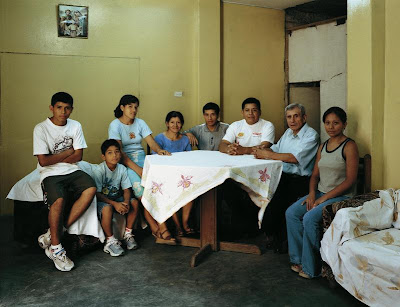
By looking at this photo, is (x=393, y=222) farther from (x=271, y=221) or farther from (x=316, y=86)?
(x=316, y=86)

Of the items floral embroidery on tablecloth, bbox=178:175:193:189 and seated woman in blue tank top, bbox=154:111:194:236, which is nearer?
floral embroidery on tablecloth, bbox=178:175:193:189

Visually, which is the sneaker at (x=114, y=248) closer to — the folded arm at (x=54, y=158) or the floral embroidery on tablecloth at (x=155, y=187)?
the floral embroidery on tablecloth at (x=155, y=187)

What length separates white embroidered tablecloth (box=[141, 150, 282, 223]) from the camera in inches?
111

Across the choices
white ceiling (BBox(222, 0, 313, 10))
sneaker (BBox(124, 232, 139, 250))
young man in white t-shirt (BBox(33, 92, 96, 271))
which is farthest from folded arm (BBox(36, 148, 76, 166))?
white ceiling (BBox(222, 0, 313, 10))

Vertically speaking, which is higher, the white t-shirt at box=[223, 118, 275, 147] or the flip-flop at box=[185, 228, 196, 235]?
the white t-shirt at box=[223, 118, 275, 147]

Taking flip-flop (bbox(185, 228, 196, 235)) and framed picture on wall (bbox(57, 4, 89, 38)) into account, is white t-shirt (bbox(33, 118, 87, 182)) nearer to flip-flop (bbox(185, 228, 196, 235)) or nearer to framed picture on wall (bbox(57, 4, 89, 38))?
flip-flop (bbox(185, 228, 196, 235))

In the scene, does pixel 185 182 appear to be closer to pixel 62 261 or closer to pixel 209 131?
pixel 62 261

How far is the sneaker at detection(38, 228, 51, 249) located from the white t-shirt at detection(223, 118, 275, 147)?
1876mm

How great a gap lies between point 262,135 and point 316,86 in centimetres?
193

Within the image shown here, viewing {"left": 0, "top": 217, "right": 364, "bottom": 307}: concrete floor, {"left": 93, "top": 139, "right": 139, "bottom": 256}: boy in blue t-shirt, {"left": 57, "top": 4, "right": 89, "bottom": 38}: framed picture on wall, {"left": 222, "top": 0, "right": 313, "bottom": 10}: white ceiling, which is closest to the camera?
{"left": 0, "top": 217, "right": 364, "bottom": 307}: concrete floor

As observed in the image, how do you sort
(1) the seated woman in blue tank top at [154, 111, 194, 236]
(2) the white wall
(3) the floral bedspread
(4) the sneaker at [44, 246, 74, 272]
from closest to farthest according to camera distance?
1. (3) the floral bedspread
2. (4) the sneaker at [44, 246, 74, 272]
3. (1) the seated woman in blue tank top at [154, 111, 194, 236]
4. (2) the white wall

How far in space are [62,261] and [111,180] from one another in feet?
2.82

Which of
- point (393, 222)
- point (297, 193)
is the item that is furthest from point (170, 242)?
point (393, 222)

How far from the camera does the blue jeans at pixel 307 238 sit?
269cm
